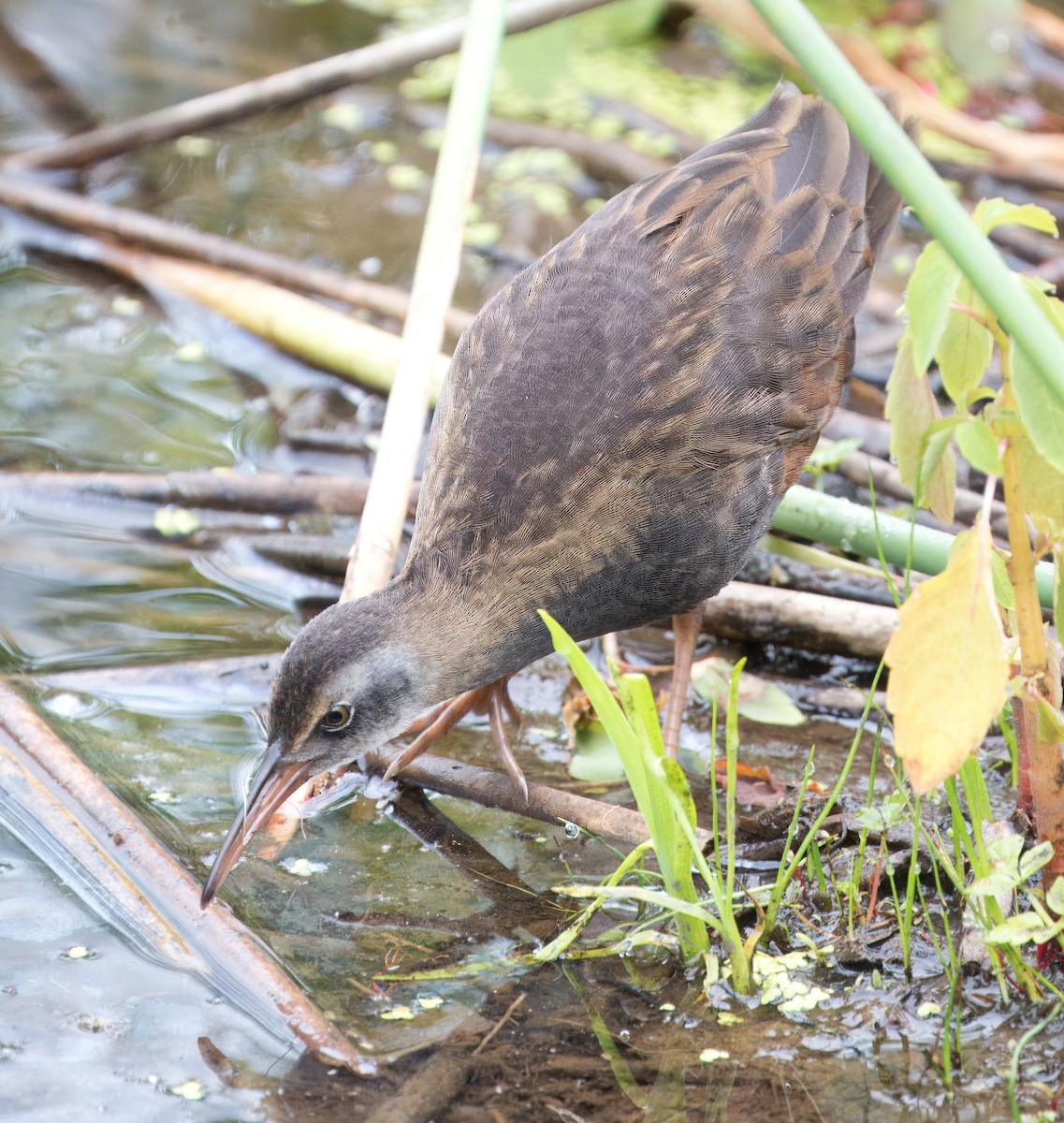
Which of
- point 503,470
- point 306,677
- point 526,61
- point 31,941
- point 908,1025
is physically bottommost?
point 31,941

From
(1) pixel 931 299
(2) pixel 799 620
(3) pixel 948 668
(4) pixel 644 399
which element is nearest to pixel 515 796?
(4) pixel 644 399

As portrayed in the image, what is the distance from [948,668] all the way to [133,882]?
5.16 ft

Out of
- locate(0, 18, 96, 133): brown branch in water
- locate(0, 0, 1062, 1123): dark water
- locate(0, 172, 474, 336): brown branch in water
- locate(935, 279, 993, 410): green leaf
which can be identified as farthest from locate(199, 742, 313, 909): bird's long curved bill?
locate(0, 18, 96, 133): brown branch in water

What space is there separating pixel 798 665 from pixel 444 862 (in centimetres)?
127

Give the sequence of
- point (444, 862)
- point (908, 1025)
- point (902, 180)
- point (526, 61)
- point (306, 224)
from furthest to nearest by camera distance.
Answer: point (526, 61) → point (306, 224) → point (444, 862) → point (908, 1025) → point (902, 180)

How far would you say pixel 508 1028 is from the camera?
2.49 metres

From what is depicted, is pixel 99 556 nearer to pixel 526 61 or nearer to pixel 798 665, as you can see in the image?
pixel 798 665

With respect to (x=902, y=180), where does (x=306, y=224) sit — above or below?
below

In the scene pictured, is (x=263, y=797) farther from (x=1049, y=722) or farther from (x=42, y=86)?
(x=42, y=86)

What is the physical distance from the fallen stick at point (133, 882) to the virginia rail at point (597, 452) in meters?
0.24

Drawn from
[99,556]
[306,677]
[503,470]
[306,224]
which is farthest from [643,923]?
[306,224]

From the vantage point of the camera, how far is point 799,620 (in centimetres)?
368

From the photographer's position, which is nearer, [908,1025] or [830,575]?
[908,1025]

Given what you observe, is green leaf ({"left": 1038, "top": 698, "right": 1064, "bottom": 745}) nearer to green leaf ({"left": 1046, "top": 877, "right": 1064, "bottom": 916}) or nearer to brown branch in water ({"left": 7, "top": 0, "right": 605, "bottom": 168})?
green leaf ({"left": 1046, "top": 877, "right": 1064, "bottom": 916})
